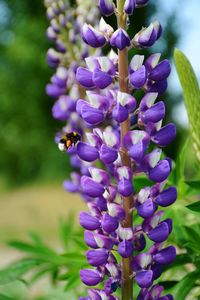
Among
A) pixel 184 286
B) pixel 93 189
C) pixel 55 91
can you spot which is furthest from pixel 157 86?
pixel 55 91

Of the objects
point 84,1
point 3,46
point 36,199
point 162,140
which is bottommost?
point 162,140

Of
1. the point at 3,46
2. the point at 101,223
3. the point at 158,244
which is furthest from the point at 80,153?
the point at 3,46

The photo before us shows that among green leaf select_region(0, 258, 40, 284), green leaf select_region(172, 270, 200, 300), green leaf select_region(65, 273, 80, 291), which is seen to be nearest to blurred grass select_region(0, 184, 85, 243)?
green leaf select_region(0, 258, 40, 284)

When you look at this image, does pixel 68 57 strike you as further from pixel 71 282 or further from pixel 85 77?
pixel 85 77

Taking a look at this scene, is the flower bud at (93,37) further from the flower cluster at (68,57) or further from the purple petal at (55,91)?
the purple petal at (55,91)

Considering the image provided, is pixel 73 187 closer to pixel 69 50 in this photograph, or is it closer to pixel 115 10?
pixel 69 50

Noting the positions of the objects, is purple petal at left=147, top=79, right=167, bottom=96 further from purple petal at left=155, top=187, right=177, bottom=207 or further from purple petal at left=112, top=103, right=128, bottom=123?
purple petal at left=155, top=187, right=177, bottom=207

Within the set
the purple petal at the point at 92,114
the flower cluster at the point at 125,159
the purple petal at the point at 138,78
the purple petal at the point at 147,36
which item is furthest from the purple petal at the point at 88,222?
the purple petal at the point at 147,36
